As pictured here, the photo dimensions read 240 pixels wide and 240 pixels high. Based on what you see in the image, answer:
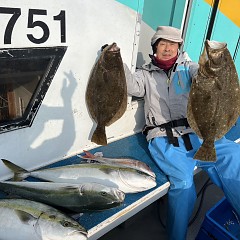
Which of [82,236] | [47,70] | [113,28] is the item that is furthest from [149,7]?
[82,236]

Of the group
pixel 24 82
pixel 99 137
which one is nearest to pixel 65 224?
pixel 99 137

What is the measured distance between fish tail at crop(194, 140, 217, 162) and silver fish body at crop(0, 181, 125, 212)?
852 mm

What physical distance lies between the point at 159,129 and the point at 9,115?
1.54m

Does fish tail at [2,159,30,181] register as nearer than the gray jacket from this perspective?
Yes

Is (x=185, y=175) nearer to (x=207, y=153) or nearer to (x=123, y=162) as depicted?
(x=207, y=153)

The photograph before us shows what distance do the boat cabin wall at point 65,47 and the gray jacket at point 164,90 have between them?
0.90 ft

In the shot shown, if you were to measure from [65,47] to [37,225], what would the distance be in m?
1.43

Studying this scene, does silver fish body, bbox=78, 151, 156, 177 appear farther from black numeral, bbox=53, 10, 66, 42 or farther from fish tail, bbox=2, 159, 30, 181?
black numeral, bbox=53, 10, 66, 42

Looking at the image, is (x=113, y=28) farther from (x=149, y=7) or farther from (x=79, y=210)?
(x=79, y=210)

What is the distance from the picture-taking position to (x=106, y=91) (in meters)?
2.54

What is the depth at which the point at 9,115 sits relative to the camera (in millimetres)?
2285

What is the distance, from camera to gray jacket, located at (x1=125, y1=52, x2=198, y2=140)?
294 centimetres

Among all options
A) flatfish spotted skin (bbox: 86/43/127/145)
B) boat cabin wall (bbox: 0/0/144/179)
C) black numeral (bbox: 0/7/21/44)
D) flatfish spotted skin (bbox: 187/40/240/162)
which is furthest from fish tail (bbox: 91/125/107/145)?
black numeral (bbox: 0/7/21/44)

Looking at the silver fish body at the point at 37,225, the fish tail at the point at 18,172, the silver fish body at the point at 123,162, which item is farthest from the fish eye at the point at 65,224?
the silver fish body at the point at 123,162
